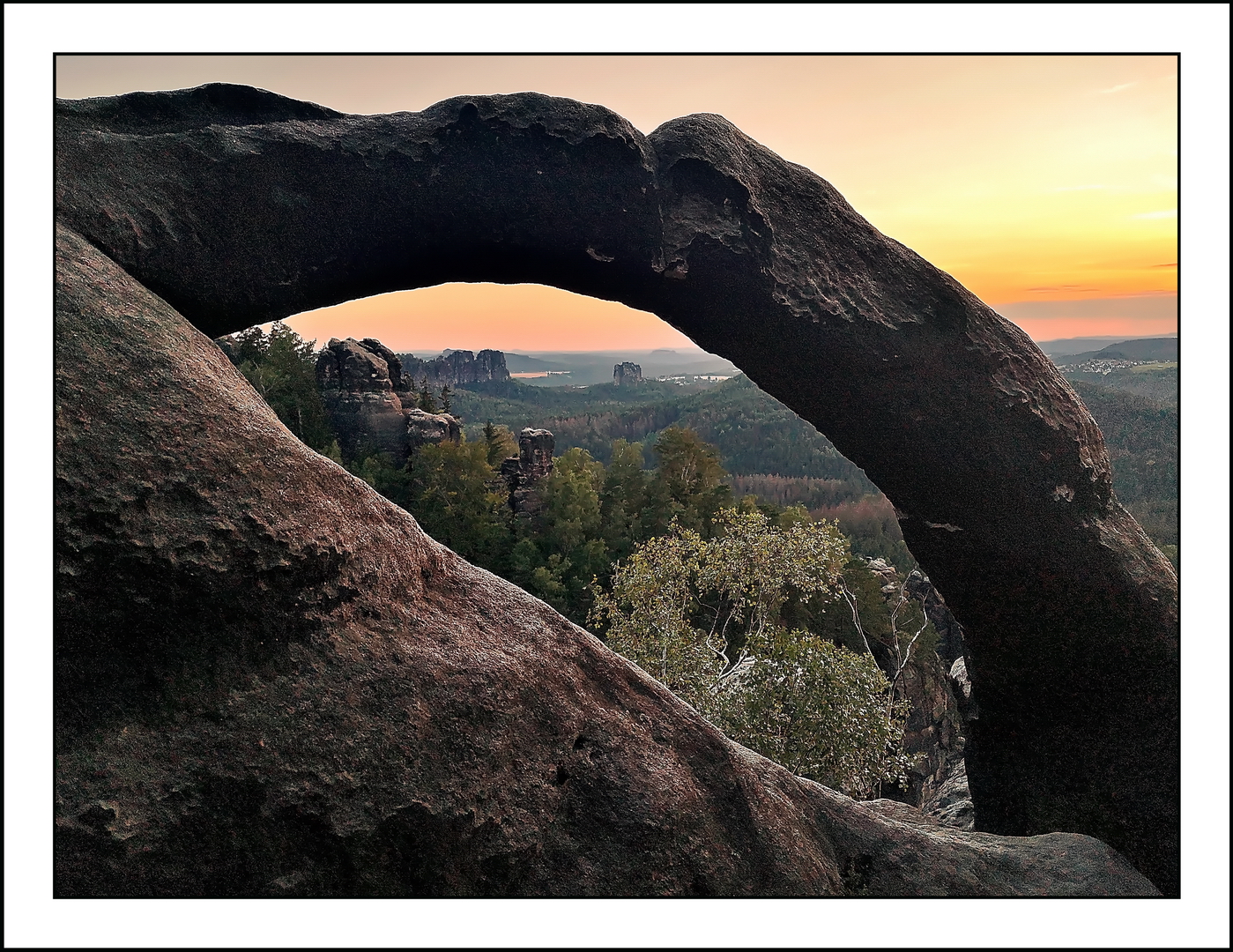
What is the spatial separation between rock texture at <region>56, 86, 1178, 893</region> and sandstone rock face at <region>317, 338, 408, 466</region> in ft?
143

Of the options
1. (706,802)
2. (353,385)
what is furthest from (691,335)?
(353,385)

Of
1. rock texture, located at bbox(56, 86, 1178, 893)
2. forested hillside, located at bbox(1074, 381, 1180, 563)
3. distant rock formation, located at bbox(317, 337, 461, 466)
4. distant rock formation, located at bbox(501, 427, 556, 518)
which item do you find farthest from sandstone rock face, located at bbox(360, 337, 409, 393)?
rock texture, located at bbox(56, 86, 1178, 893)

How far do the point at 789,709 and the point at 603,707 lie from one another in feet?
30.7

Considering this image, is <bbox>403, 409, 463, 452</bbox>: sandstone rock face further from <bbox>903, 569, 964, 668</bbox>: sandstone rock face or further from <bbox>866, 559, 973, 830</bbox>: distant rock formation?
<bbox>903, 569, 964, 668</bbox>: sandstone rock face

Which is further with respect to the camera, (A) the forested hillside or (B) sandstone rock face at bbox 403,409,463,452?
(B) sandstone rock face at bbox 403,409,463,452

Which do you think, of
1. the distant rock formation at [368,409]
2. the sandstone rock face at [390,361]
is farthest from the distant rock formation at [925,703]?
the sandstone rock face at [390,361]

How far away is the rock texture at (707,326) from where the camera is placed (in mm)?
4543

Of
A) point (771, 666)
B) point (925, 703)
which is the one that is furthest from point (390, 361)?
point (771, 666)

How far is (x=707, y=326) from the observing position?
6.21 m

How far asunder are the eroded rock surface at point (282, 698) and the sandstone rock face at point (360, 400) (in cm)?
4473

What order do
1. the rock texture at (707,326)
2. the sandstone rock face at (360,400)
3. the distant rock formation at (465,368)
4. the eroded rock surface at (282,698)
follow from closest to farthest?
the eroded rock surface at (282,698) → the rock texture at (707,326) → the sandstone rock face at (360,400) → the distant rock formation at (465,368)

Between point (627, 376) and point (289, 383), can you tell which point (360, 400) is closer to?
point (289, 383)

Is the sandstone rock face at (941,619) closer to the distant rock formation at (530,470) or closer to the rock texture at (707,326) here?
the rock texture at (707,326)

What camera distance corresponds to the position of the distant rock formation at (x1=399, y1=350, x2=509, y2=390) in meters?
111
